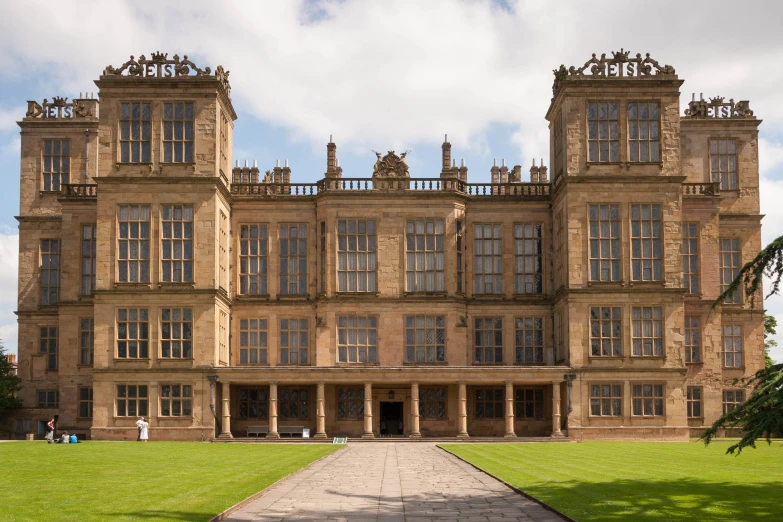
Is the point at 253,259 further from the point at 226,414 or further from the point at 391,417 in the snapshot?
the point at 391,417

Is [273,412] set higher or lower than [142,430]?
higher

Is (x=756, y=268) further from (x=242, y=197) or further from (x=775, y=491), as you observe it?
(x=242, y=197)

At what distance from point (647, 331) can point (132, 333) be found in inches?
1057

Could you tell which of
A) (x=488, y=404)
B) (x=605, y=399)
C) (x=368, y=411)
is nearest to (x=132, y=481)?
(x=368, y=411)

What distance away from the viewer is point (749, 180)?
5997 centimetres

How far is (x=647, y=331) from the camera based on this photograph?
52.3m

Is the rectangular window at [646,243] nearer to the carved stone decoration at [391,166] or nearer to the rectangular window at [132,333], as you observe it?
the carved stone decoration at [391,166]

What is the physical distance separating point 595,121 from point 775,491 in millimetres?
33164

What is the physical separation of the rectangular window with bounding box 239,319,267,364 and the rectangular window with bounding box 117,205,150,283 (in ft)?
23.0

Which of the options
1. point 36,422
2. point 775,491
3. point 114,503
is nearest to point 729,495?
point 775,491

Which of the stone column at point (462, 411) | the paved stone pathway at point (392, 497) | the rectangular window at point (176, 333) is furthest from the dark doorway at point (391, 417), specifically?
the paved stone pathway at point (392, 497)

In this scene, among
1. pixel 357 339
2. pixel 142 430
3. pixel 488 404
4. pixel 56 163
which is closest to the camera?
pixel 142 430

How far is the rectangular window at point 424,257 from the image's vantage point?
2212 inches

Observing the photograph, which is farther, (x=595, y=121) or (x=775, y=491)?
(x=595, y=121)
